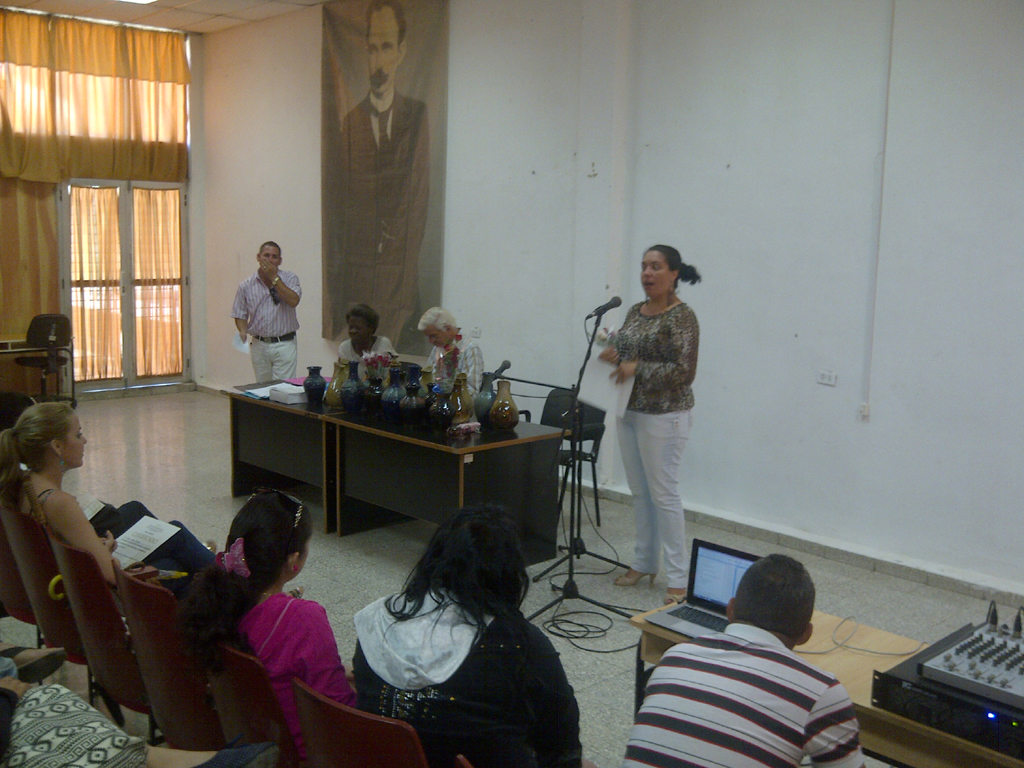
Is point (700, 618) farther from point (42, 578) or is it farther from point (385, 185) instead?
point (385, 185)

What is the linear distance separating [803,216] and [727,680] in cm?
373

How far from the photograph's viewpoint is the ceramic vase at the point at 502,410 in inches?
181

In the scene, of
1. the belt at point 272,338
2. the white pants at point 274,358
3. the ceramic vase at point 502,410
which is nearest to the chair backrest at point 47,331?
the white pants at point 274,358

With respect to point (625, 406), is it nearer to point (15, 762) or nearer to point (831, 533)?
point (831, 533)

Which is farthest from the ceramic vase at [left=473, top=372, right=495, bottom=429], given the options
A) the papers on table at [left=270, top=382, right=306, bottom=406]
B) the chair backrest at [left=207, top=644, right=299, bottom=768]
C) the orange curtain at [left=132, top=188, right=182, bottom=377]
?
the orange curtain at [left=132, top=188, right=182, bottom=377]

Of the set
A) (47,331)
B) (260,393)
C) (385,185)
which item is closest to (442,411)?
(260,393)

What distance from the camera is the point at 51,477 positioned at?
2.97 m

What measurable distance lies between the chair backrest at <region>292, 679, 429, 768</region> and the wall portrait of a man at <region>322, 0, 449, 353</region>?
547 centimetres

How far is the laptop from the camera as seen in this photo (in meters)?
2.42

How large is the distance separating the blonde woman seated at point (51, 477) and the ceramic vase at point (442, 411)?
1.71 m

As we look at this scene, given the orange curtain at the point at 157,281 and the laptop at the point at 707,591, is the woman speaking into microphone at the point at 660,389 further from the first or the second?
the orange curtain at the point at 157,281

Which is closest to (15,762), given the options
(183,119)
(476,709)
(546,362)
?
(476,709)

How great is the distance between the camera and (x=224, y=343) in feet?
31.6

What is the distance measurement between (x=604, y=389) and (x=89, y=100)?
711 centimetres
